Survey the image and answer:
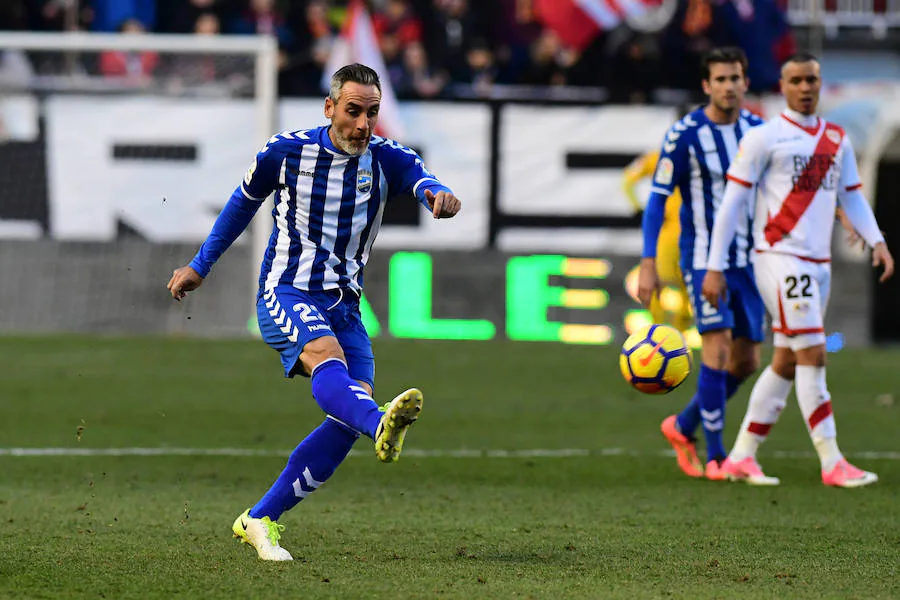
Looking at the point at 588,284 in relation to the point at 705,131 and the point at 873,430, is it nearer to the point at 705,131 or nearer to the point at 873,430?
the point at 873,430

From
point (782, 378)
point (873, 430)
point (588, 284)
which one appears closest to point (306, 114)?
point (588, 284)

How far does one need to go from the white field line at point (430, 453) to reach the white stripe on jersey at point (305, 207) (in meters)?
3.22

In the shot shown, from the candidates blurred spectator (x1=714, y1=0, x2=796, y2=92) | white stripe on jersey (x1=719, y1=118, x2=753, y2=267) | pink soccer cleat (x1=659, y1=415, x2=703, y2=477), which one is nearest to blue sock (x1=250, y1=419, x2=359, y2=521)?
pink soccer cleat (x1=659, y1=415, x2=703, y2=477)

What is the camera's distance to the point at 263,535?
6.00m

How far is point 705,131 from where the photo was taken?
8.77m

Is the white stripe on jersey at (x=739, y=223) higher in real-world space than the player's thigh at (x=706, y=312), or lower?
higher

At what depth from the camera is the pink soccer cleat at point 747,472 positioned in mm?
8320

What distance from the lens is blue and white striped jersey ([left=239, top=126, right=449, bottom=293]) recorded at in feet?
20.2

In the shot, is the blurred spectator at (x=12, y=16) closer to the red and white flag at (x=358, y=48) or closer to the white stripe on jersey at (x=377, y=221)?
the red and white flag at (x=358, y=48)

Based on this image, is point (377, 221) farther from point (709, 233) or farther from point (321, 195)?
point (709, 233)

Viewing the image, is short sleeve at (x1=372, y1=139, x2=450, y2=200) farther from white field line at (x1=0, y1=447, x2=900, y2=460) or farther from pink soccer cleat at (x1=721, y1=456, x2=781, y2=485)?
white field line at (x1=0, y1=447, x2=900, y2=460)

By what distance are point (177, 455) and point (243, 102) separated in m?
8.22

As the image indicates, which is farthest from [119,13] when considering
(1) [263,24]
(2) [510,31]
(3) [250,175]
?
(3) [250,175]

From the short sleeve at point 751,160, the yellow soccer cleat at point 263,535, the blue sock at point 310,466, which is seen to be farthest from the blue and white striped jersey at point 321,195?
the short sleeve at point 751,160
